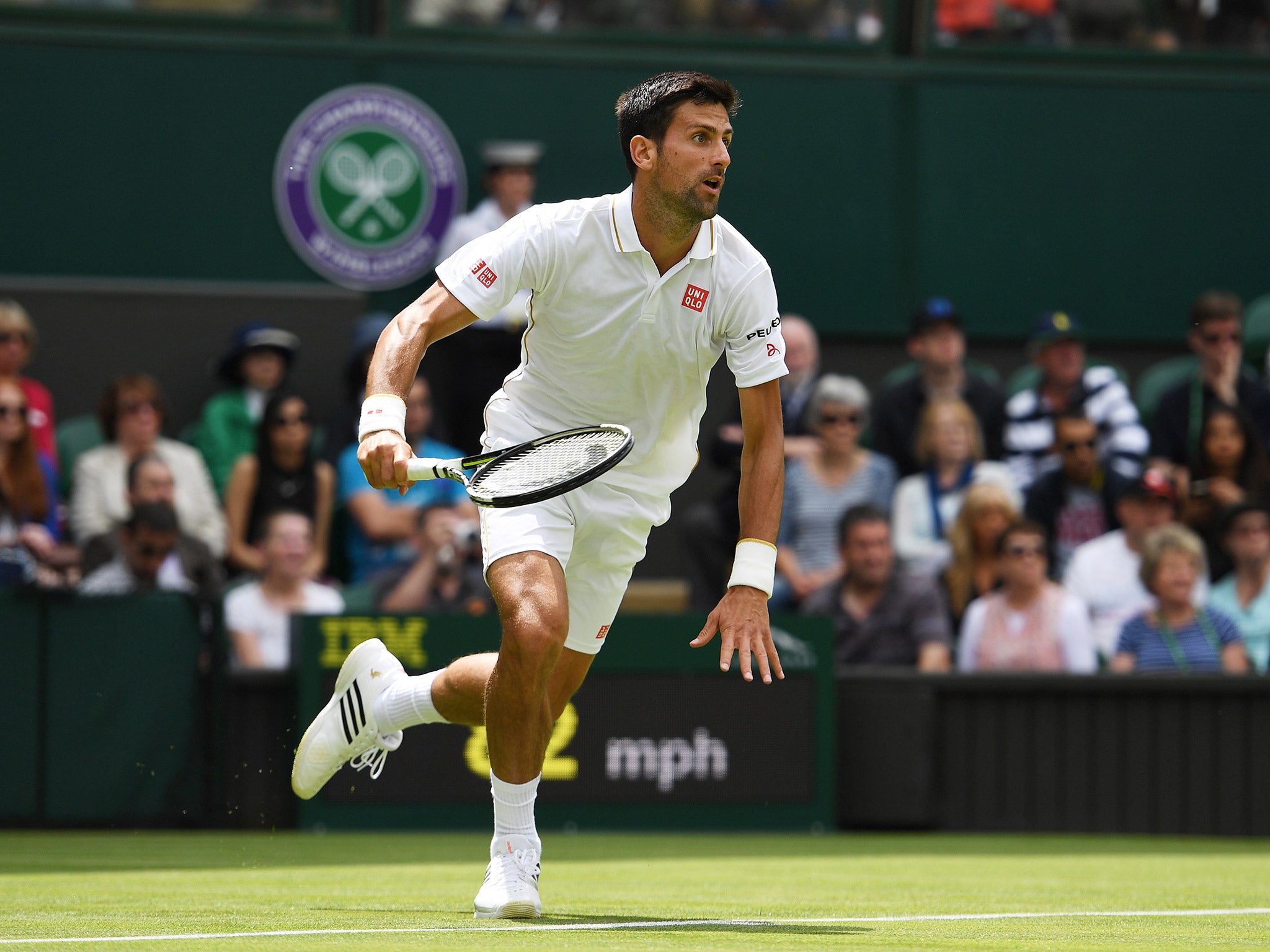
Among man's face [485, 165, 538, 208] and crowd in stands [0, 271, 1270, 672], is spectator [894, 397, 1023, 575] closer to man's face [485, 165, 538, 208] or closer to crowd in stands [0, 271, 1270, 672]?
crowd in stands [0, 271, 1270, 672]

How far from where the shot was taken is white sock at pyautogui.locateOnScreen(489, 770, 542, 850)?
4.97m

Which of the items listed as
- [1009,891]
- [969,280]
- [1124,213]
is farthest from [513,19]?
[1009,891]

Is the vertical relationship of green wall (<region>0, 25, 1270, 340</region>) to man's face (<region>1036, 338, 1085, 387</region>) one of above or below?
above

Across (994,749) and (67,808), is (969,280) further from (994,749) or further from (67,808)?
(67,808)

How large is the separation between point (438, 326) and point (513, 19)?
7525mm

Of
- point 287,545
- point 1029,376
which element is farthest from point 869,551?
point 287,545

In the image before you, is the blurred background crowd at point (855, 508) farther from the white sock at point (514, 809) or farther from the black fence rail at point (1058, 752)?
the white sock at point (514, 809)

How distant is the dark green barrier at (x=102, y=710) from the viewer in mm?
8492

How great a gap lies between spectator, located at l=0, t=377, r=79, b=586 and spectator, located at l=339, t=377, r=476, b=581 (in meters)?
1.47

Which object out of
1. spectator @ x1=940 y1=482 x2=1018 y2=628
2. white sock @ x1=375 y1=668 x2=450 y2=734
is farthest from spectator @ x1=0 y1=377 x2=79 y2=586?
spectator @ x1=940 y1=482 x2=1018 y2=628

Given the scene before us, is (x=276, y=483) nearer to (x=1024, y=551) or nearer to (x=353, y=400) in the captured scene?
(x=353, y=400)

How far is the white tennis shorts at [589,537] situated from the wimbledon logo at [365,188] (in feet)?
22.0

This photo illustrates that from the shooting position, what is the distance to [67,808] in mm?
8539

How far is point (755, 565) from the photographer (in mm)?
5125
